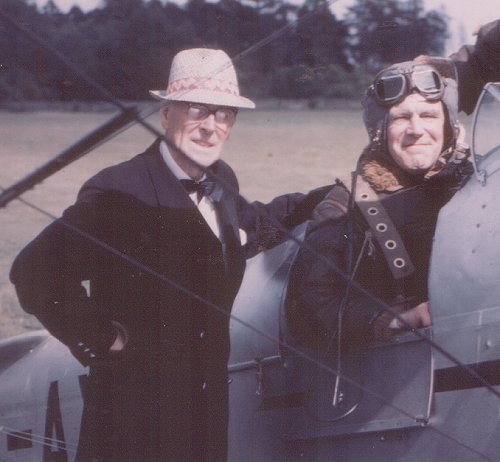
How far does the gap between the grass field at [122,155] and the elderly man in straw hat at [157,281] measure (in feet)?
0.72

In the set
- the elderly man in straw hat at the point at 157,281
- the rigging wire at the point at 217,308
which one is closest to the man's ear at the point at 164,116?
the elderly man in straw hat at the point at 157,281

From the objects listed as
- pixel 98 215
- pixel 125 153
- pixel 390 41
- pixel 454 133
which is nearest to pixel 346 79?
A: pixel 390 41

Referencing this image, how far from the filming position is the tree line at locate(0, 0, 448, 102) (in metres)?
2.85

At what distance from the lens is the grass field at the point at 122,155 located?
3.27 m

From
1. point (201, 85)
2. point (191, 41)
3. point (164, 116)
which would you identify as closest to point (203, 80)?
point (201, 85)

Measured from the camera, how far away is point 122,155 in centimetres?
391

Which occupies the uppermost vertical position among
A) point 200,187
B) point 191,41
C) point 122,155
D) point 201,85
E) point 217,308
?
point 191,41

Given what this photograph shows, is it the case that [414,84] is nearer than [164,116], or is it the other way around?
[414,84]

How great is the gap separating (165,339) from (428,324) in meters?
0.96

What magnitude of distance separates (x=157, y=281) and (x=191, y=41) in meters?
0.98

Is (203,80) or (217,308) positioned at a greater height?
(203,80)

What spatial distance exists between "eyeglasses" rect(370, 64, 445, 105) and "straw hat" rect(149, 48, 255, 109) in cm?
53

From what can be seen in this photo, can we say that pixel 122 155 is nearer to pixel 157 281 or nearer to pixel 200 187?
pixel 200 187

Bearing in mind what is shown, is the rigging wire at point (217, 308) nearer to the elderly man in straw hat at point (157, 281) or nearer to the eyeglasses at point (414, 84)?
the elderly man in straw hat at point (157, 281)
